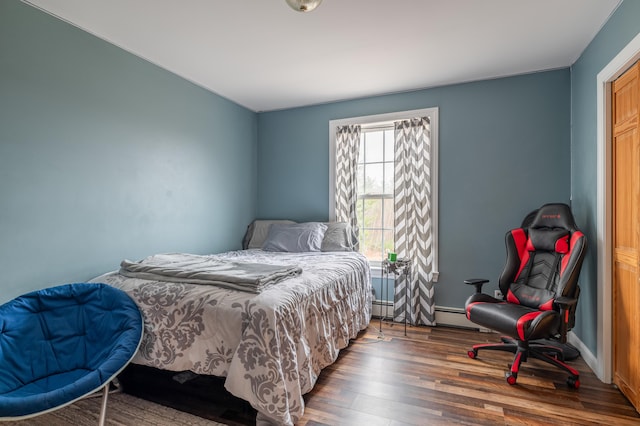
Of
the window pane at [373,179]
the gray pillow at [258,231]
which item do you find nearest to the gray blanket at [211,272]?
the gray pillow at [258,231]

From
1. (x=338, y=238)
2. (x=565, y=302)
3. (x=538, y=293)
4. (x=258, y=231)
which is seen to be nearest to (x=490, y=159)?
(x=538, y=293)

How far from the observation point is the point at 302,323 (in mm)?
1932

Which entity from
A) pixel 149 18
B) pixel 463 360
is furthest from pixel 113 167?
pixel 463 360

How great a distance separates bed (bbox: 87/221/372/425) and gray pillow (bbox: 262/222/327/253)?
0.98 meters

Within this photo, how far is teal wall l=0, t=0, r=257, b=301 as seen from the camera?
6.85 ft

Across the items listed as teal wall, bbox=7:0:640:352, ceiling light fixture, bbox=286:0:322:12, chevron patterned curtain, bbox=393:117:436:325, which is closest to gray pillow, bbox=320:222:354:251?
teal wall, bbox=7:0:640:352

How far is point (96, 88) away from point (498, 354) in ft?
13.0

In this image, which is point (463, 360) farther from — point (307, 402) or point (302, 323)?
point (302, 323)

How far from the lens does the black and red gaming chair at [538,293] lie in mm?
2273

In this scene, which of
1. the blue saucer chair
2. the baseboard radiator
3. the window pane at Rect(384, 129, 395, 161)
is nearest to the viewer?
the blue saucer chair

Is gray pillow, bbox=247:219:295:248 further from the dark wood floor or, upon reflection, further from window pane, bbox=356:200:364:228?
the dark wood floor

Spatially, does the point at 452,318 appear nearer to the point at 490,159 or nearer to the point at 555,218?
the point at 555,218

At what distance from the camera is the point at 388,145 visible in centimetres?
389

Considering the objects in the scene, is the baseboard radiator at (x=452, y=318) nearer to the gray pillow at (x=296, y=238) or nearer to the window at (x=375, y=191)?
the window at (x=375, y=191)
